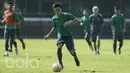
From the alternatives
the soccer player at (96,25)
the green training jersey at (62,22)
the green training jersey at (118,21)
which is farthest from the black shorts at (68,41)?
the soccer player at (96,25)

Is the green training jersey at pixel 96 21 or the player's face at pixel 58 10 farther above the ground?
the player's face at pixel 58 10

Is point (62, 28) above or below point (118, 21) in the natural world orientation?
above

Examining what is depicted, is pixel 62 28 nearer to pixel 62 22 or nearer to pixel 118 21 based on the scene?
pixel 62 22

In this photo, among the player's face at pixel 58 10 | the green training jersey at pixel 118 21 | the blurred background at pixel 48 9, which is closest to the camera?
the player's face at pixel 58 10

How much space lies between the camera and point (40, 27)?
50.0 metres

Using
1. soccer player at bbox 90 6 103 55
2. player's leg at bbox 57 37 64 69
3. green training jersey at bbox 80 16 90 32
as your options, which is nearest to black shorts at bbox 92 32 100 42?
soccer player at bbox 90 6 103 55

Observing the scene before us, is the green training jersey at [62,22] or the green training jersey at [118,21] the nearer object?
the green training jersey at [62,22]

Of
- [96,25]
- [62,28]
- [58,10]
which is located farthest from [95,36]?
[58,10]

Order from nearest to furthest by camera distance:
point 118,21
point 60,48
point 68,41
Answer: point 60,48 → point 68,41 → point 118,21

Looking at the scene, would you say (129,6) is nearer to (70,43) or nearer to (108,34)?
(108,34)

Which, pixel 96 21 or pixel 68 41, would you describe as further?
pixel 96 21

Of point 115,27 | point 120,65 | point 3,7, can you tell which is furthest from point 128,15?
point 120,65

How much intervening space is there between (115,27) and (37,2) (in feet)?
96.7

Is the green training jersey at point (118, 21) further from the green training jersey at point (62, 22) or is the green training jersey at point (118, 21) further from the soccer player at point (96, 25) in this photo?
the green training jersey at point (62, 22)
